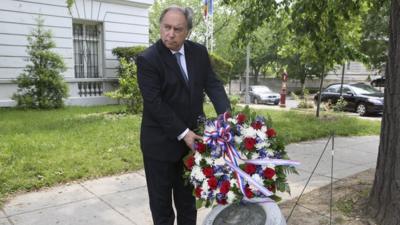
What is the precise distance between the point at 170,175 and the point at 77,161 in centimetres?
317

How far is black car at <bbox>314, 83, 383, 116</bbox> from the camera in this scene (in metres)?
18.1

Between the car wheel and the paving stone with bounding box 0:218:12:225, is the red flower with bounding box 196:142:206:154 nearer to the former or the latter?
the paving stone with bounding box 0:218:12:225

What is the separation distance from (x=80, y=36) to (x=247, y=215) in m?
14.1

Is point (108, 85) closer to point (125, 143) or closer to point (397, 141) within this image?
point (125, 143)

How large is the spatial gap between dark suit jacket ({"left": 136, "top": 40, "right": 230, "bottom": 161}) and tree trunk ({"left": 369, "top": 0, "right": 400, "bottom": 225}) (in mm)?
1731

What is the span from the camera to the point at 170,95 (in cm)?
301

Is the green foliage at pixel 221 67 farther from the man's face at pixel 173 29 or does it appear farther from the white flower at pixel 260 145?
the white flower at pixel 260 145

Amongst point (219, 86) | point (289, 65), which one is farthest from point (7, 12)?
point (289, 65)

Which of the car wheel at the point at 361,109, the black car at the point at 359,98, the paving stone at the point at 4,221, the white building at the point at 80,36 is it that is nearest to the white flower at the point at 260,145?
the paving stone at the point at 4,221

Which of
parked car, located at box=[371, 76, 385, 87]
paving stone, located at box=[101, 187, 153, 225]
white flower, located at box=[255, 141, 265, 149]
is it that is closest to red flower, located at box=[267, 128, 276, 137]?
white flower, located at box=[255, 141, 265, 149]

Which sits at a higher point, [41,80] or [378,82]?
[41,80]

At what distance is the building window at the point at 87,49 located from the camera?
15.5 m

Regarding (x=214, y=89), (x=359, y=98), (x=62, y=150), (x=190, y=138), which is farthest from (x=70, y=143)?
(x=359, y=98)

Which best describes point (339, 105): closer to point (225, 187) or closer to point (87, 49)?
point (87, 49)
